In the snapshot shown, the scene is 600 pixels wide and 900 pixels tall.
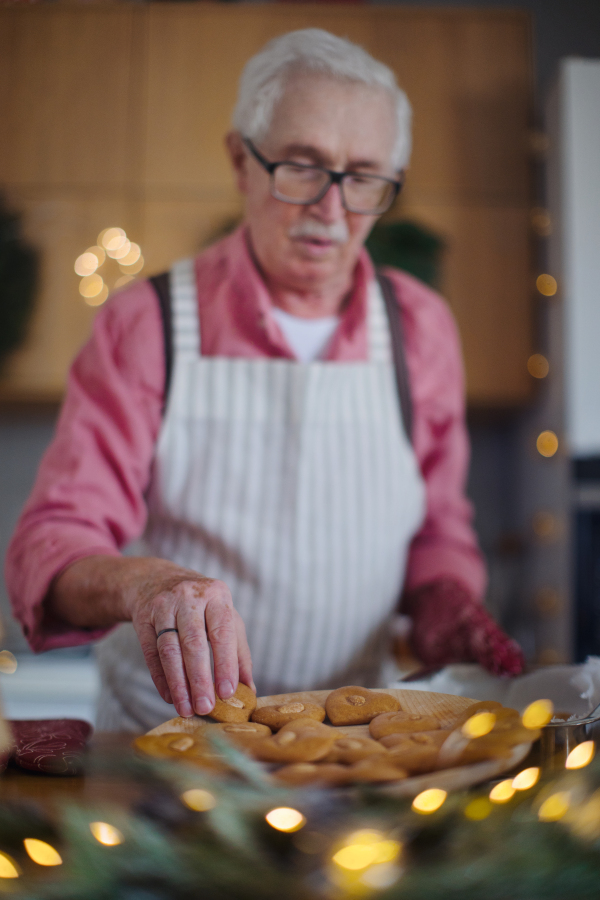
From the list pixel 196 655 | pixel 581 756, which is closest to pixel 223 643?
pixel 196 655

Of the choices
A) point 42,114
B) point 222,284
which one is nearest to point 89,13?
point 42,114

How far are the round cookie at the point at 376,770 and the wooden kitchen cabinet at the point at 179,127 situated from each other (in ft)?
1.05

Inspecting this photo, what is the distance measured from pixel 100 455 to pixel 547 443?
0.56 meters

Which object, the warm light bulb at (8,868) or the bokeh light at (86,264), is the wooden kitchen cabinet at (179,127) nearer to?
the bokeh light at (86,264)

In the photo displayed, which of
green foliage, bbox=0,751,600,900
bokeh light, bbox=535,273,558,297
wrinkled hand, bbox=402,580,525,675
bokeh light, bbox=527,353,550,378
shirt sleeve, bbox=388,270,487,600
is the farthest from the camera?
bokeh light, bbox=527,353,550,378

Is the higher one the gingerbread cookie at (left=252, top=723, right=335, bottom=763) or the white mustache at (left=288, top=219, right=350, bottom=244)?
the white mustache at (left=288, top=219, right=350, bottom=244)

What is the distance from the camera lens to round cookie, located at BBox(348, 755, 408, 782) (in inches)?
6.8

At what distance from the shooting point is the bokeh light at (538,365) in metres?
0.67

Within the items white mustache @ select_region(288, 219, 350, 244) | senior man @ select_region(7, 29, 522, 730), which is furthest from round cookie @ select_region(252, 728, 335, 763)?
white mustache @ select_region(288, 219, 350, 244)

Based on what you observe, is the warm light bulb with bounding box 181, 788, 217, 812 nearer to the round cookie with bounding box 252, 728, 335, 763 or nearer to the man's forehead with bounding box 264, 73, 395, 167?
the round cookie with bounding box 252, 728, 335, 763

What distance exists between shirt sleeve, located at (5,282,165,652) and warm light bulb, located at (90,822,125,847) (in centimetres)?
15

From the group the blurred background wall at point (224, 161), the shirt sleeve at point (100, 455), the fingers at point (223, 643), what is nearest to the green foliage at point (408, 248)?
the blurred background wall at point (224, 161)

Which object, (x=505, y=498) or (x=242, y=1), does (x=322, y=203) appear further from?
(x=505, y=498)

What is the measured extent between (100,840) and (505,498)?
622 millimetres
